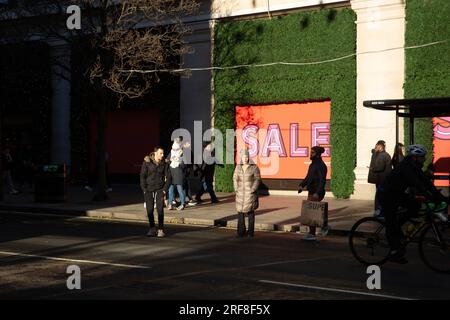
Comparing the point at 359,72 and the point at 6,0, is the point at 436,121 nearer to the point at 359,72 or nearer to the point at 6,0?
the point at 359,72

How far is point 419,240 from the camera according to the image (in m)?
9.79

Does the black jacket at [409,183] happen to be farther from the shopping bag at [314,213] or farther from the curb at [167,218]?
the curb at [167,218]

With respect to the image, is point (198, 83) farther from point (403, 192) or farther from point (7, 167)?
point (403, 192)

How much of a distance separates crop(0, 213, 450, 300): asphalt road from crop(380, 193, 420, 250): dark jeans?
47 cm

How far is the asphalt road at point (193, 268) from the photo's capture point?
7.91 meters

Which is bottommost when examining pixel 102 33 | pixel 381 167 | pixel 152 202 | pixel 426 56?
pixel 152 202

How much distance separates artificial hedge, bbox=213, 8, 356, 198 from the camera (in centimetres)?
2148

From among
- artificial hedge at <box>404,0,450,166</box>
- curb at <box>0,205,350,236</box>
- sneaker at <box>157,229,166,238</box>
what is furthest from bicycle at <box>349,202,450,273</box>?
artificial hedge at <box>404,0,450,166</box>

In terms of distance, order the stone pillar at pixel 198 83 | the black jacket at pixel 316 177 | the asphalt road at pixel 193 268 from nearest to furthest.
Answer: the asphalt road at pixel 193 268
the black jacket at pixel 316 177
the stone pillar at pixel 198 83

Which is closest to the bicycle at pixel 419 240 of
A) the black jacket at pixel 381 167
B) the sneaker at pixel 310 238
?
the sneaker at pixel 310 238

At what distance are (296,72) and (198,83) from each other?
13.7 ft

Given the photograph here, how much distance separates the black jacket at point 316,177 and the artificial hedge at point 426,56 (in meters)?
7.40

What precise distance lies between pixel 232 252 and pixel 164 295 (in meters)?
3.93

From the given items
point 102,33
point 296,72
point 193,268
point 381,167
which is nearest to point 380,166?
point 381,167
